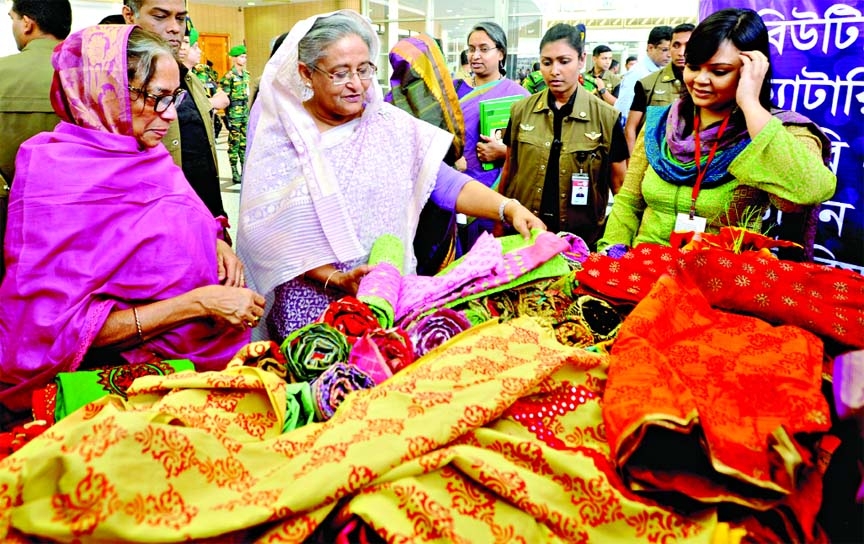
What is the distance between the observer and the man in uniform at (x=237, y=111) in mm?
8516

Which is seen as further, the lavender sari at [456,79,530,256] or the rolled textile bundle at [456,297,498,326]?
the lavender sari at [456,79,530,256]

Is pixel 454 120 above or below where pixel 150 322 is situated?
above

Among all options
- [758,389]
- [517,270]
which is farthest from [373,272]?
[758,389]

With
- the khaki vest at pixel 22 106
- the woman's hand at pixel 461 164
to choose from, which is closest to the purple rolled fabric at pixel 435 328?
the khaki vest at pixel 22 106

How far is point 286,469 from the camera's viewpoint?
2.98ft

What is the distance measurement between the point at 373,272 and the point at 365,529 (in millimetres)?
797

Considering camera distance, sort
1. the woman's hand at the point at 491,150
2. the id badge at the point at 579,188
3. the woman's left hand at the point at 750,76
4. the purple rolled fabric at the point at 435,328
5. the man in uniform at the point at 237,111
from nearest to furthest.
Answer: the purple rolled fabric at the point at 435,328, the woman's left hand at the point at 750,76, the id badge at the point at 579,188, the woman's hand at the point at 491,150, the man in uniform at the point at 237,111

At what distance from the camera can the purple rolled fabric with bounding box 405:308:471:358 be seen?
4.22 feet

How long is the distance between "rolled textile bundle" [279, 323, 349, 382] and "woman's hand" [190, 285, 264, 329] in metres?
0.38

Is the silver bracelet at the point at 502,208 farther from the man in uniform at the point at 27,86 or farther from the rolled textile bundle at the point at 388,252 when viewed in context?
the man in uniform at the point at 27,86

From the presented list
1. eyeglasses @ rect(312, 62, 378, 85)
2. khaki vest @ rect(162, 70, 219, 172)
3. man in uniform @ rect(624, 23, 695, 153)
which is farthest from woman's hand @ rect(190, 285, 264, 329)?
man in uniform @ rect(624, 23, 695, 153)

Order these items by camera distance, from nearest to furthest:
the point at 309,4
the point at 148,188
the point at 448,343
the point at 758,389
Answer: the point at 758,389 < the point at 448,343 < the point at 148,188 < the point at 309,4

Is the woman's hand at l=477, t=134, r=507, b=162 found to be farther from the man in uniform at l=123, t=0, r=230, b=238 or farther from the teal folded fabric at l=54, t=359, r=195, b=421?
the teal folded fabric at l=54, t=359, r=195, b=421

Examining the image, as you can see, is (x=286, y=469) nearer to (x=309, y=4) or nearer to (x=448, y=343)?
(x=448, y=343)
